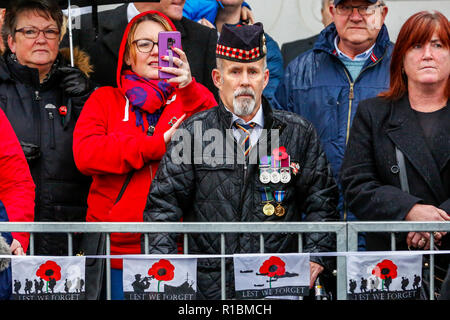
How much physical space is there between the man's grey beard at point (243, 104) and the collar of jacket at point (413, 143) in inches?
31.2

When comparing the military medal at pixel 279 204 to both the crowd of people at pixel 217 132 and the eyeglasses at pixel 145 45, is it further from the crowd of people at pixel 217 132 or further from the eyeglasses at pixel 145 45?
the eyeglasses at pixel 145 45

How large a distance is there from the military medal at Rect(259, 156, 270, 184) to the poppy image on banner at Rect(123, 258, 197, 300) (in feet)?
2.25

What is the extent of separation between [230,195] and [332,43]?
1.58 meters

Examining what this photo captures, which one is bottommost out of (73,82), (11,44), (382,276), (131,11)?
(382,276)

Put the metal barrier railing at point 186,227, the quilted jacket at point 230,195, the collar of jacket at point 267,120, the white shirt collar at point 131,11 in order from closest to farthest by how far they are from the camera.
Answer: the metal barrier railing at point 186,227, the quilted jacket at point 230,195, the collar of jacket at point 267,120, the white shirt collar at point 131,11

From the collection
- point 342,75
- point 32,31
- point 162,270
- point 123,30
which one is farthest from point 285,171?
point 32,31

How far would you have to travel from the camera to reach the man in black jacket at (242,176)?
16.1 ft

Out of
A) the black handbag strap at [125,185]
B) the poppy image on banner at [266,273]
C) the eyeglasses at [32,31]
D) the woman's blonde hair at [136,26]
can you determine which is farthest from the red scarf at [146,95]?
the poppy image on banner at [266,273]

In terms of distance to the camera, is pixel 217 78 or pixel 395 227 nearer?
pixel 395 227

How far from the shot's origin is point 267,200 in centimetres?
497

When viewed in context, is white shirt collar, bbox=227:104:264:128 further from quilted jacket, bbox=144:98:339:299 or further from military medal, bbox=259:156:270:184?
military medal, bbox=259:156:270:184

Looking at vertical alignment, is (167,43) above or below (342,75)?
above

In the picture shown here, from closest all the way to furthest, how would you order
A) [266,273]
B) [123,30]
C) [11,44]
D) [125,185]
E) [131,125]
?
[266,273]
[125,185]
[131,125]
[11,44]
[123,30]

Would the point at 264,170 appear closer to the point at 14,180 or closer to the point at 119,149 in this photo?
the point at 119,149
